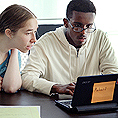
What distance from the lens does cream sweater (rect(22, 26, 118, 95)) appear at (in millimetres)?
1661

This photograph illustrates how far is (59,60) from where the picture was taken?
5.57 feet

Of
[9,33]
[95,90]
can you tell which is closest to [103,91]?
[95,90]

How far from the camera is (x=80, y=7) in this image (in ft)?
5.17

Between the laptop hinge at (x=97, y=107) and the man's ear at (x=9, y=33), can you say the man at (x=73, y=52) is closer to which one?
the man's ear at (x=9, y=33)

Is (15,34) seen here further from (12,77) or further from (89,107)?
(89,107)

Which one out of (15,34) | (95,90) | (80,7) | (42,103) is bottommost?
(42,103)

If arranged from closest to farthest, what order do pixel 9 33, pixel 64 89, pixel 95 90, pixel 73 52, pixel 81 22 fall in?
pixel 95 90 → pixel 64 89 → pixel 9 33 → pixel 81 22 → pixel 73 52

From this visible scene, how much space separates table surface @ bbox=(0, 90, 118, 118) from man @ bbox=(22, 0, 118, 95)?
266 mm

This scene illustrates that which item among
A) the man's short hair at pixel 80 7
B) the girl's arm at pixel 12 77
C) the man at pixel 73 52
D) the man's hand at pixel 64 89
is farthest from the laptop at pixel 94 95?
the man's short hair at pixel 80 7

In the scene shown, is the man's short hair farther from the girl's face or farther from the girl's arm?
the girl's arm

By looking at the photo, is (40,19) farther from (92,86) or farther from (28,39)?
(92,86)

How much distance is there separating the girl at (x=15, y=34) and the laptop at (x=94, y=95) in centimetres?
44

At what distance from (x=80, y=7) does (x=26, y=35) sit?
0.47 metres

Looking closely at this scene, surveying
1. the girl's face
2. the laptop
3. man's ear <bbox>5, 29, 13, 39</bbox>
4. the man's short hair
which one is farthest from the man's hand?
the man's short hair
